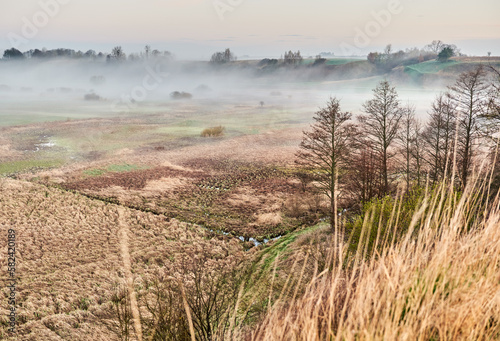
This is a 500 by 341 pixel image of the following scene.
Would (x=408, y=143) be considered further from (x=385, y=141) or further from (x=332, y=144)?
(x=332, y=144)

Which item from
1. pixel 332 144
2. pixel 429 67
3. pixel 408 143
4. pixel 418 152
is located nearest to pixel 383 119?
pixel 418 152

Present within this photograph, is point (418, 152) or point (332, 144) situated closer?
point (332, 144)

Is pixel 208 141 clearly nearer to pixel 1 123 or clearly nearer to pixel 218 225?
pixel 218 225

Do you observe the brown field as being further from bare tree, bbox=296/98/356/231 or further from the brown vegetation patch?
bare tree, bbox=296/98/356/231

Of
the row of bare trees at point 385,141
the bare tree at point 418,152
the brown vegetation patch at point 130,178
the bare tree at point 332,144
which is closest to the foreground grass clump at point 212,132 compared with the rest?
the brown vegetation patch at point 130,178

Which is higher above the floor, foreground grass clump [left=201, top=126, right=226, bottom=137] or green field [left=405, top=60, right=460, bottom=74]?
green field [left=405, top=60, right=460, bottom=74]

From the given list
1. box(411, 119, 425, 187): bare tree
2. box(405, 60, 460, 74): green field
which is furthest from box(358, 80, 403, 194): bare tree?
box(405, 60, 460, 74): green field

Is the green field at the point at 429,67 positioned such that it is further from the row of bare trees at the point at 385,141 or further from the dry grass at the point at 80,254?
the dry grass at the point at 80,254

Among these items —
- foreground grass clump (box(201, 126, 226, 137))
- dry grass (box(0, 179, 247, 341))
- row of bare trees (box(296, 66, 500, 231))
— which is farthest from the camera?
foreground grass clump (box(201, 126, 226, 137))

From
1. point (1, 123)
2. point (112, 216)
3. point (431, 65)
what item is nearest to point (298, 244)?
point (112, 216)

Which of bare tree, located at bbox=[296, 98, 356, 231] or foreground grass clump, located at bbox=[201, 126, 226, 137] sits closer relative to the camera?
bare tree, located at bbox=[296, 98, 356, 231]

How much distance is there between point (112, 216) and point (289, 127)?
59.3 m

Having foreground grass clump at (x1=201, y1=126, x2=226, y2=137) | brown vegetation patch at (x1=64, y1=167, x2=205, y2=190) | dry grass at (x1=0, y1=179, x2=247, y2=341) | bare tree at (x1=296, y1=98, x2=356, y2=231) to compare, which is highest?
bare tree at (x1=296, y1=98, x2=356, y2=231)

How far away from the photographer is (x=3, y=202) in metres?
29.5
